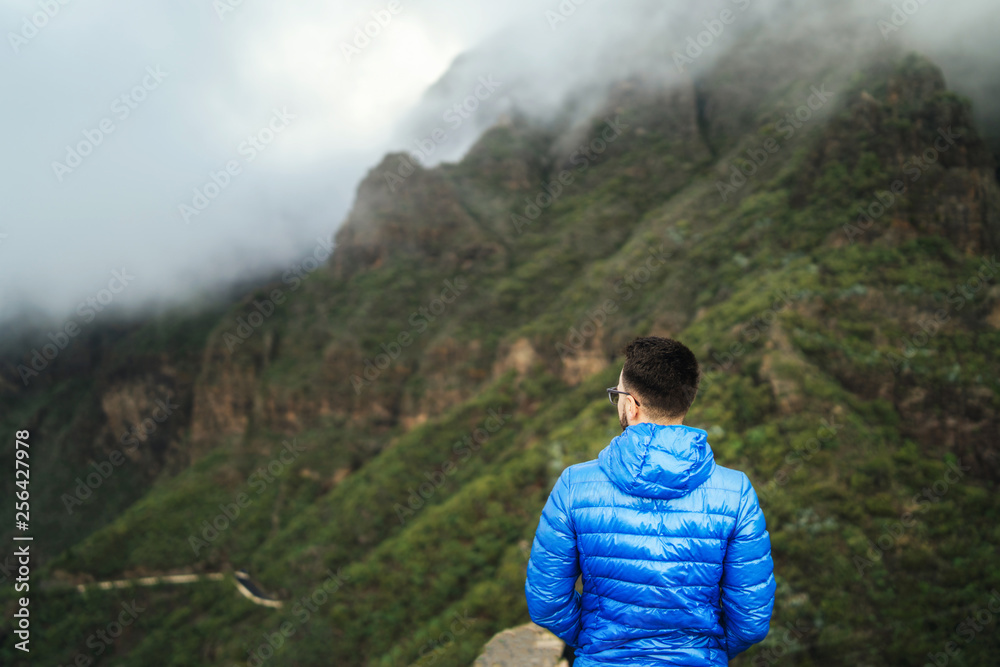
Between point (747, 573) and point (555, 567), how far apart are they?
2.99 feet

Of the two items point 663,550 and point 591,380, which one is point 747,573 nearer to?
point 663,550

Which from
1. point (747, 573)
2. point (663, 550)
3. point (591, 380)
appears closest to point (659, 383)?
point (663, 550)

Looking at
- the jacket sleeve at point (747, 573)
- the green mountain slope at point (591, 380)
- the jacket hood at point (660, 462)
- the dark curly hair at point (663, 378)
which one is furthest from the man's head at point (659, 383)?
the green mountain slope at point (591, 380)

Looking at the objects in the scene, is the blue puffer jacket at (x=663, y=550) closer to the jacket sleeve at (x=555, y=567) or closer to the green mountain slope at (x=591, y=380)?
the jacket sleeve at (x=555, y=567)

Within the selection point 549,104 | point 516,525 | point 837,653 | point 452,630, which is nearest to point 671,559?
point 837,653

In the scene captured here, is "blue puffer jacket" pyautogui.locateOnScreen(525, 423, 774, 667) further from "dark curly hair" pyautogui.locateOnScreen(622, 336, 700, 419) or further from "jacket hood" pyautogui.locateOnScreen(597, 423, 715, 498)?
"dark curly hair" pyautogui.locateOnScreen(622, 336, 700, 419)

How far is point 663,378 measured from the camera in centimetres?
247

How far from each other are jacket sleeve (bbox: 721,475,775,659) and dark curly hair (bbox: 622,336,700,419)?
0.47 m

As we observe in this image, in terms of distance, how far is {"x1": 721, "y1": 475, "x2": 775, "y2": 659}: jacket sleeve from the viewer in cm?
231

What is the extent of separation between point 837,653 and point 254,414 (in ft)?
185

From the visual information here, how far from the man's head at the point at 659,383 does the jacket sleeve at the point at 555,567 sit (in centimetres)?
51

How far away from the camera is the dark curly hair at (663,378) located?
2.47 meters

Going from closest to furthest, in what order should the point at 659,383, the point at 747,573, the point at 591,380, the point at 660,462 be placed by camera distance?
the point at 660,462, the point at 747,573, the point at 659,383, the point at 591,380

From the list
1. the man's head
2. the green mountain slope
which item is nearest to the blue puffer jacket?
the man's head
